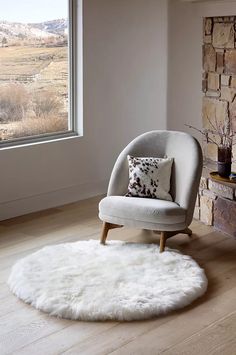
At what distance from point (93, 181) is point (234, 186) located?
5.33 feet

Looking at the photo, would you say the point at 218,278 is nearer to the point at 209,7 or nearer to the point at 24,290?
the point at 24,290

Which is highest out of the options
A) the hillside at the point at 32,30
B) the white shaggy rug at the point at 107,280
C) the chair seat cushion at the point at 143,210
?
the hillside at the point at 32,30

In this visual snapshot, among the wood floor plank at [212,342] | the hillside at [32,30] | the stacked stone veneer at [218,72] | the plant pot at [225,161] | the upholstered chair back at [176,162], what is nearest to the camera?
the wood floor plank at [212,342]

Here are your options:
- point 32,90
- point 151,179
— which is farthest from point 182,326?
point 32,90

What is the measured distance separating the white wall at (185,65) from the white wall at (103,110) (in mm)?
73

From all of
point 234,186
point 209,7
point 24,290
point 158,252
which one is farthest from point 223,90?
point 24,290

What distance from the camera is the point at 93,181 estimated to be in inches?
219

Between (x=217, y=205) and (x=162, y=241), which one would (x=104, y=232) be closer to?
(x=162, y=241)

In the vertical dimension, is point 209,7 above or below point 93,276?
above

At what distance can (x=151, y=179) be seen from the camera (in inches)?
168

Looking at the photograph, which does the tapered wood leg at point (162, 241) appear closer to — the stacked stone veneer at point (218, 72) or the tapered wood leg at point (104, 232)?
the tapered wood leg at point (104, 232)

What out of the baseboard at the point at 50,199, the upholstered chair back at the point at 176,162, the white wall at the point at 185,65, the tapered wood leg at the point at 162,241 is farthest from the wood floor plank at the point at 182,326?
the white wall at the point at 185,65

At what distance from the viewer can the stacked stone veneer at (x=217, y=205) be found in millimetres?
4457

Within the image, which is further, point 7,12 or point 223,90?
point 223,90
